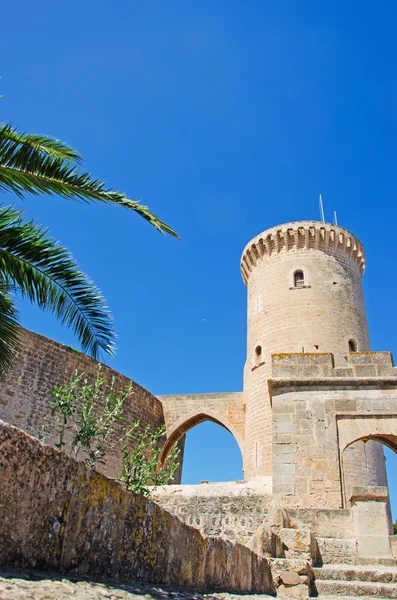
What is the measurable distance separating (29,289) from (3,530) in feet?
13.1

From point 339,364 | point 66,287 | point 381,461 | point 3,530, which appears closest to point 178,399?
point 381,461

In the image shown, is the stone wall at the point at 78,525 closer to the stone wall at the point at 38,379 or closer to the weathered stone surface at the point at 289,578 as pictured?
the weathered stone surface at the point at 289,578

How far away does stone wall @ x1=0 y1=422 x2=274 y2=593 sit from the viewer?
5.29 feet

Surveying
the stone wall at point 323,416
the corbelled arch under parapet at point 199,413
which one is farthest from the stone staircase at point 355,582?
the corbelled arch under parapet at point 199,413

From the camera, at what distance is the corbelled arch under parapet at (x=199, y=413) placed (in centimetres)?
2069

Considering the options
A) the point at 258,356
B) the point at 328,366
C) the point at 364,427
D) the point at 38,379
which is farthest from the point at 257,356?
the point at 364,427

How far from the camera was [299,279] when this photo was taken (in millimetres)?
19719

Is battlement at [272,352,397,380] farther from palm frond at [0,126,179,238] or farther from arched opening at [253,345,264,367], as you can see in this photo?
arched opening at [253,345,264,367]

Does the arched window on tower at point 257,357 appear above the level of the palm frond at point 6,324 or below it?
above

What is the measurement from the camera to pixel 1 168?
4.79 meters

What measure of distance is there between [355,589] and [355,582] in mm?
144

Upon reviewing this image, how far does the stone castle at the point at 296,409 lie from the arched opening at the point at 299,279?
0.08 metres

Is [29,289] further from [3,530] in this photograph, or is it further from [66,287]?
[3,530]

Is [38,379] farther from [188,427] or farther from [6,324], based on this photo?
[6,324]
